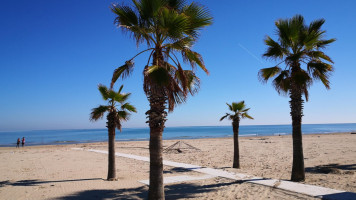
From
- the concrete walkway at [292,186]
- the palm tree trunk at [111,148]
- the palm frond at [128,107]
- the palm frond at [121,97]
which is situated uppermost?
the palm frond at [121,97]

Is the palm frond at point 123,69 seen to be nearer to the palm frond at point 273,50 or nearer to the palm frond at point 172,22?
the palm frond at point 172,22

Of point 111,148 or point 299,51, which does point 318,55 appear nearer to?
point 299,51

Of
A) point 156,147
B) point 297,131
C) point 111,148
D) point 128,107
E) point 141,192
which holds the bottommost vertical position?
point 141,192

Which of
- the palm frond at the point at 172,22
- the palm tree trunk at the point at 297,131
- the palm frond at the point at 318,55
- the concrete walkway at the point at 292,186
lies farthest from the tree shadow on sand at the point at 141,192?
the palm frond at the point at 318,55

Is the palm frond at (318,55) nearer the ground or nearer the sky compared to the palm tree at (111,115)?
nearer the sky

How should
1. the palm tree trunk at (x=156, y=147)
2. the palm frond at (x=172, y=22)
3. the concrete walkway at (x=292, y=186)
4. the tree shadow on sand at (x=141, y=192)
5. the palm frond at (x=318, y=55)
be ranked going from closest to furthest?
the palm frond at (x=172, y=22) < the palm tree trunk at (x=156, y=147) < the concrete walkway at (x=292, y=186) < the tree shadow on sand at (x=141, y=192) < the palm frond at (x=318, y=55)

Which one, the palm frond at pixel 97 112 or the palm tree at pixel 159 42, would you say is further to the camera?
the palm frond at pixel 97 112

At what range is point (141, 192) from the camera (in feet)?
29.9

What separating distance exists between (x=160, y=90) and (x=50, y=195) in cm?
585

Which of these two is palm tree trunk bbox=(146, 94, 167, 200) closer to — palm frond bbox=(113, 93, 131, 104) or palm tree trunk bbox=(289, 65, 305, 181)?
palm frond bbox=(113, 93, 131, 104)

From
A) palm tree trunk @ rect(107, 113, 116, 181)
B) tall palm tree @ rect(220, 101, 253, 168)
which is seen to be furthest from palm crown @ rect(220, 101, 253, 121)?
palm tree trunk @ rect(107, 113, 116, 181)

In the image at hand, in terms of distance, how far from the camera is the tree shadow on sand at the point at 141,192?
→ 27.9 ft

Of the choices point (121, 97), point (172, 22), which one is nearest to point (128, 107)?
point (121, 97)

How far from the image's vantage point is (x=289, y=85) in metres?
10.5
